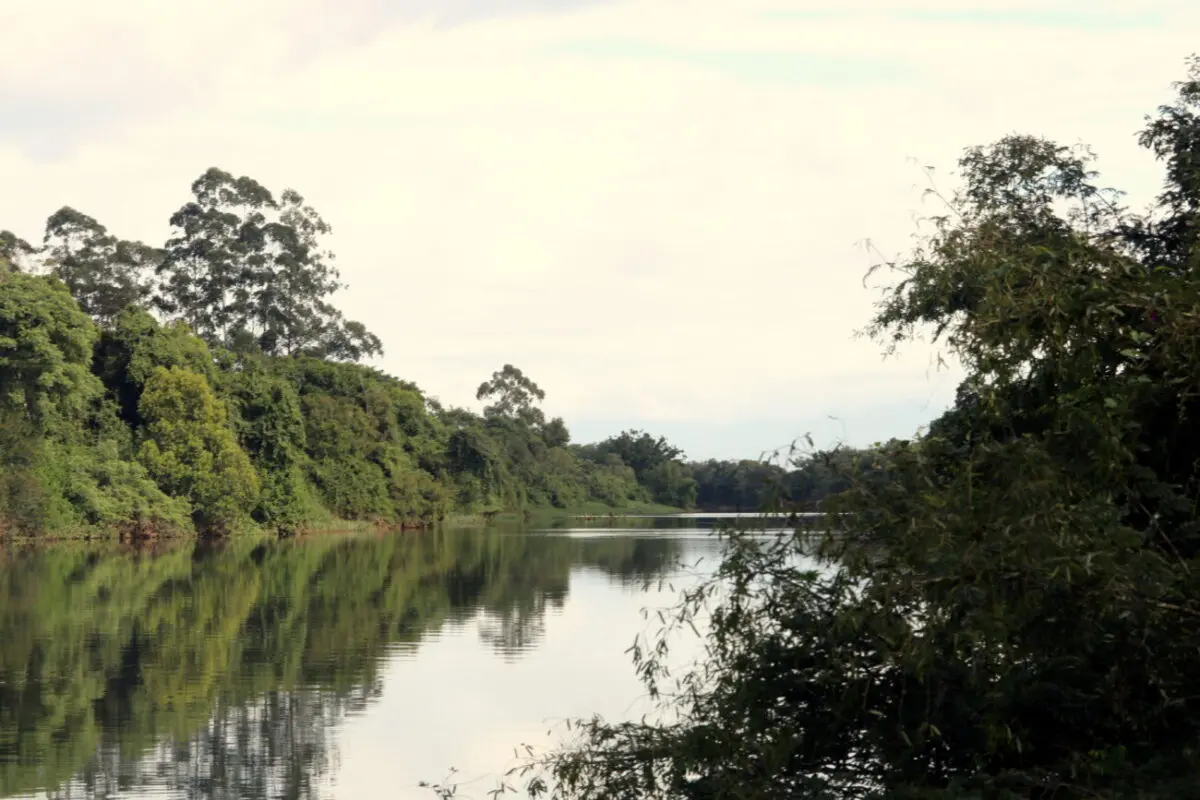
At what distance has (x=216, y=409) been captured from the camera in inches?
2002

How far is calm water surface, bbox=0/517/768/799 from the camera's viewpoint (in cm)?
1323

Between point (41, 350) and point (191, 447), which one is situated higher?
point (41, 350)

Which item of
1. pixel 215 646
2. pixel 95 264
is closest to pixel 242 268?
pixel 95 264

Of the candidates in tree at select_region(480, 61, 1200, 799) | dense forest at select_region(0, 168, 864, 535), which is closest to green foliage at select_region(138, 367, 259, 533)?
dense forest at select_region(0, 168, 864, 535)

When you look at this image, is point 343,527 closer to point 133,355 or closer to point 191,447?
point 191,447

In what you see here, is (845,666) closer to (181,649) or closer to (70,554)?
(181,649)

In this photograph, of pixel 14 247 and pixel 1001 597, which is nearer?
pixel 1001 597

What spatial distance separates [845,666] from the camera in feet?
23.8

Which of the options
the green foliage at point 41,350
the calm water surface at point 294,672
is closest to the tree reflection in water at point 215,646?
the calm water surface at point 294,672

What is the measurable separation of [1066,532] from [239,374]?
52816 mm

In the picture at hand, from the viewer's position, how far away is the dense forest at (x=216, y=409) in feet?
144

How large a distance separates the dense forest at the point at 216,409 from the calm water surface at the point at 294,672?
313 inches

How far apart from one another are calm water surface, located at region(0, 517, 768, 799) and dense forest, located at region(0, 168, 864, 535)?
794cm

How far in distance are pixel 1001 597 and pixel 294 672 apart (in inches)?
568
